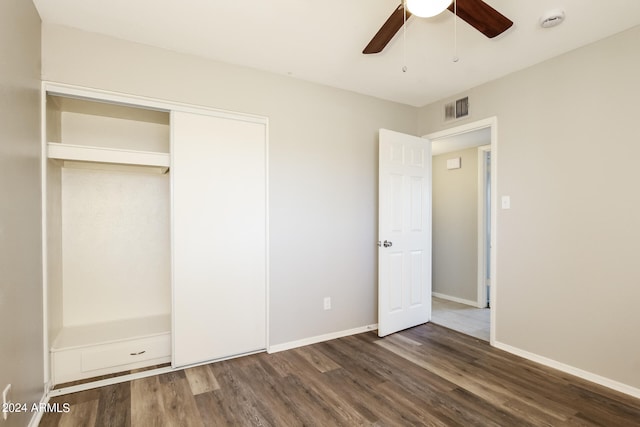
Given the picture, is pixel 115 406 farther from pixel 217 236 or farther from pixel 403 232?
pixel 403 232

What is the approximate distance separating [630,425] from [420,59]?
9.32 feet

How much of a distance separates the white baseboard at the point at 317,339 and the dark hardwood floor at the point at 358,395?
8 cm

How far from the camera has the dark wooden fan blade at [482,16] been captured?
5.08 ft

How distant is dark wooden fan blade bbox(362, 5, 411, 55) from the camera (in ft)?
5.29

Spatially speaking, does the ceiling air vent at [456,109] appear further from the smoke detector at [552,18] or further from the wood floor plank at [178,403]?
the wood floor plank at [178,403]

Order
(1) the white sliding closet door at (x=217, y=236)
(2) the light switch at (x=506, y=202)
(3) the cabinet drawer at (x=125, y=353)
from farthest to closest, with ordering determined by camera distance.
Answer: (2) the light switch at (x=506, y=202), (1) the white sliding closet door at (x=217, y=236), (3) the cabinet drawer at (x=125, y=353)

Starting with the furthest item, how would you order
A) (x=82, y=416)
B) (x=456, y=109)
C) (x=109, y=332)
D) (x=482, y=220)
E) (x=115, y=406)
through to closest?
(x=482, y=220) < (x=456, y=109) < (x=109, y=332) < (x=115, y=406) < (x=82, y=416)

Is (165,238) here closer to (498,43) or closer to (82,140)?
(82,140)

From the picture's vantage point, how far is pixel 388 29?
1.76 m

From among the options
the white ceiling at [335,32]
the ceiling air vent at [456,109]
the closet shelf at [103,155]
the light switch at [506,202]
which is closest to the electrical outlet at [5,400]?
the closet shelf at [103,155]

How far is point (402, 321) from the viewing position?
134 inches

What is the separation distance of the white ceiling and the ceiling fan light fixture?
1.76 feet

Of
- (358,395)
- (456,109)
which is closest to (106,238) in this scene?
→ (358,395)

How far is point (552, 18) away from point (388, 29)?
1.21 meters
